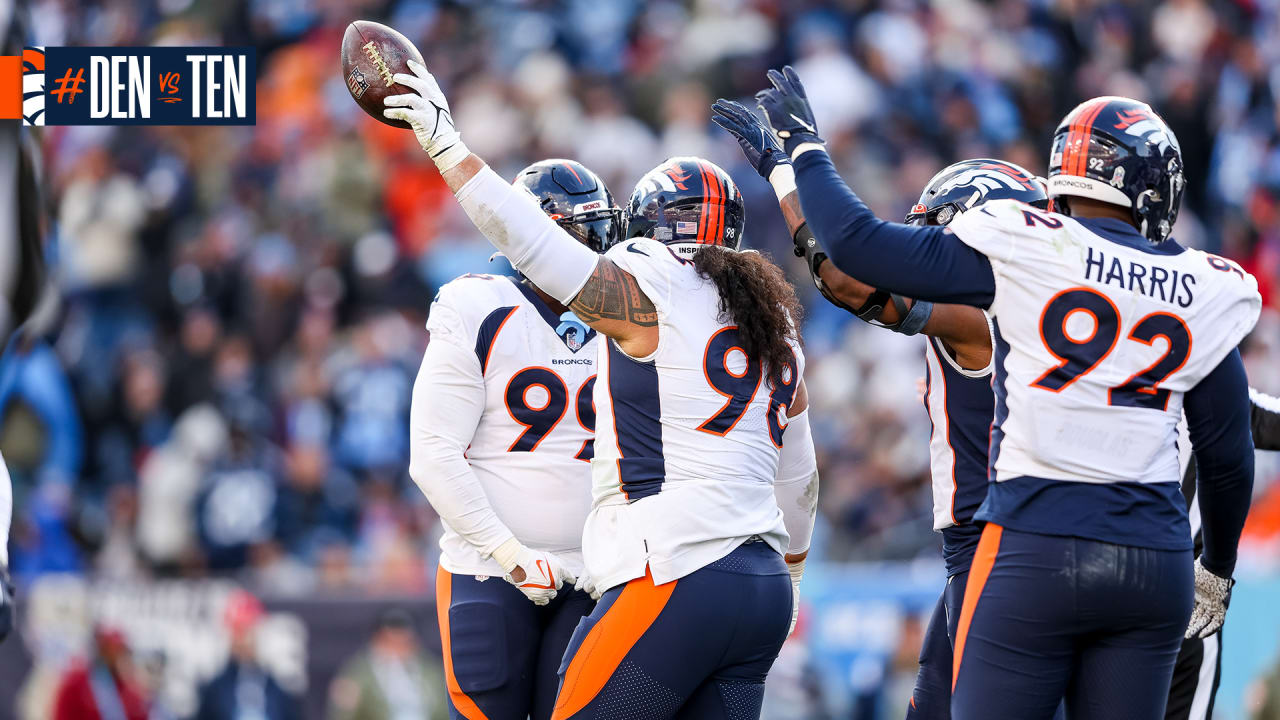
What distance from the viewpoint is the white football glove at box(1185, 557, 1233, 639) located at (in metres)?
4.55

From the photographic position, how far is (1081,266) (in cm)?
371

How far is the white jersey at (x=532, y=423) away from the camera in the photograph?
199 inches

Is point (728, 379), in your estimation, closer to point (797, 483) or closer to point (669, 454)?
point (669, 454)

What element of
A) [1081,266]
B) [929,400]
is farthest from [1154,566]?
[929,400]

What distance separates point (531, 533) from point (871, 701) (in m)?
4.79

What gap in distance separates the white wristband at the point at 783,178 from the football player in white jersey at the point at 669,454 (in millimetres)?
231

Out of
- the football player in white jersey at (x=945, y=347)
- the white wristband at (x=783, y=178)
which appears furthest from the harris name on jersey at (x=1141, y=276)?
the white wristband at (x=783, y=178)

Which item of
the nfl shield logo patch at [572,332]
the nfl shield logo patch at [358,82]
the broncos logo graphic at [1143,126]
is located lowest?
the nfl shield logo patch at [572,332]

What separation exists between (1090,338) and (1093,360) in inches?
2.3

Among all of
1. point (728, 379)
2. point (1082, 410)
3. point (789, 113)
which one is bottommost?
point (1082, 410)

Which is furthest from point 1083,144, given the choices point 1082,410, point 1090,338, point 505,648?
point 505,648

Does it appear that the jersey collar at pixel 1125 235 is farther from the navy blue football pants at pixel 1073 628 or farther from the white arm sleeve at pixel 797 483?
the white arm sleeve at pixel 797 483

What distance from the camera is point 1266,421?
5.40 metres

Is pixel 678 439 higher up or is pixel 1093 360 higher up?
pixel 1093 360
